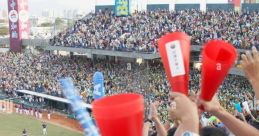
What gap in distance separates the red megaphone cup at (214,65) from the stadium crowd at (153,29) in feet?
62.6

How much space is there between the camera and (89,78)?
28266 millimetres

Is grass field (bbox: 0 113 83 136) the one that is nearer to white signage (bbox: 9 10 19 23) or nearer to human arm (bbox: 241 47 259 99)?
white signage (bbox: 9 10 19 23)

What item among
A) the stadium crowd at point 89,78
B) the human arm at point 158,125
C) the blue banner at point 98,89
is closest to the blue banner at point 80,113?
the human arm at point 158,125

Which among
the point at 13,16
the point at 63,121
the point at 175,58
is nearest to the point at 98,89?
the point at 175,58

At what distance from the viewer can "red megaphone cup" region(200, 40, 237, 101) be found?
2.17m

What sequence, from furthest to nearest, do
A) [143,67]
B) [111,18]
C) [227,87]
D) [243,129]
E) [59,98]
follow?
1. [111,18]
2. [143,67]
3. [59,98]
4. [227,87]
5. [243,129]

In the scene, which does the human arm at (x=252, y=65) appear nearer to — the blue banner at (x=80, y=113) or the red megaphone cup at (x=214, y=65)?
the red megaphone cup at (x=214, y=65)

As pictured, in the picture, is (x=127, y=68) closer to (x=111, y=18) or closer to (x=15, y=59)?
(x=111, y=18)

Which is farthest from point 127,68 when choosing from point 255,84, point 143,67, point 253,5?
point 255,84

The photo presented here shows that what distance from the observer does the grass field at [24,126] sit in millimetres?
21531

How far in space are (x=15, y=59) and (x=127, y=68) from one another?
13707 millimetres

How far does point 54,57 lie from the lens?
36.7m

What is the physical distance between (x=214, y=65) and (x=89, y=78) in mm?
26271

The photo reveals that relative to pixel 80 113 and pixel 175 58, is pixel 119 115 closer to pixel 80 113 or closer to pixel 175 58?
pixel 80 113
